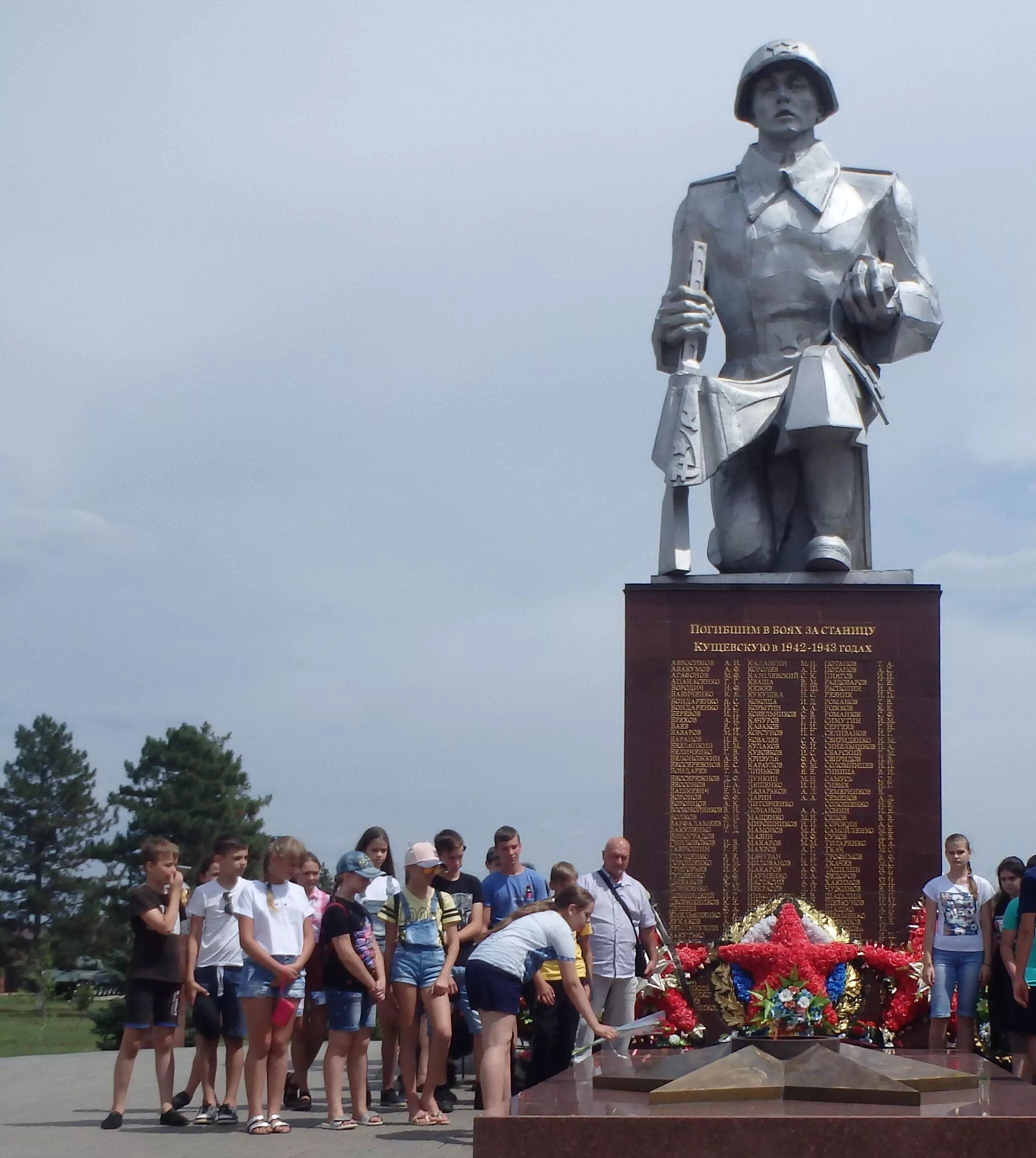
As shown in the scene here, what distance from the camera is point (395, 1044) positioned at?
10406 mm

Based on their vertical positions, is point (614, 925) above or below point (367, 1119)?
above

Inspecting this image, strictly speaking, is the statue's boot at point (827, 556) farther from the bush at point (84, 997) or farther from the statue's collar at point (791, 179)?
the bush at point (84, 997)

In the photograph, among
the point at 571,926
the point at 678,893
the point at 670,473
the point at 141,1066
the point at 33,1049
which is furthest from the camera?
the point at 33,1049

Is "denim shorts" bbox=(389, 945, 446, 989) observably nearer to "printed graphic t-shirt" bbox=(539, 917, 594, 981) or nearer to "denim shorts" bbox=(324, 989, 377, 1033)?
"denim shorts" bbox=(324, 989, 377, 1033)

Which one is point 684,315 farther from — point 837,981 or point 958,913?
point 837,981

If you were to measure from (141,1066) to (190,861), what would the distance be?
2335 centimetres

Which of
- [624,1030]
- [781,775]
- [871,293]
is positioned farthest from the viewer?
[871,293]

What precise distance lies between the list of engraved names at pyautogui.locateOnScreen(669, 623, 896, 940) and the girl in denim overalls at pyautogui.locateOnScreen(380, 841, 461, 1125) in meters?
1.80

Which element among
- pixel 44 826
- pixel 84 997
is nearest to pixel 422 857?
pixel 84 997

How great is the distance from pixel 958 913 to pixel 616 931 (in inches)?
74.5

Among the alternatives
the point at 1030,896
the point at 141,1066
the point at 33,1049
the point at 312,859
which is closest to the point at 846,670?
the point at 1030,896

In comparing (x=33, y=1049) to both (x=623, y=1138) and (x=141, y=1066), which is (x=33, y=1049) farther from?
(x=623, y=1138)

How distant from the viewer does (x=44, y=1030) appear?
78.0ft

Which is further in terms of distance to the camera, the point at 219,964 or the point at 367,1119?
the point at 219,964
